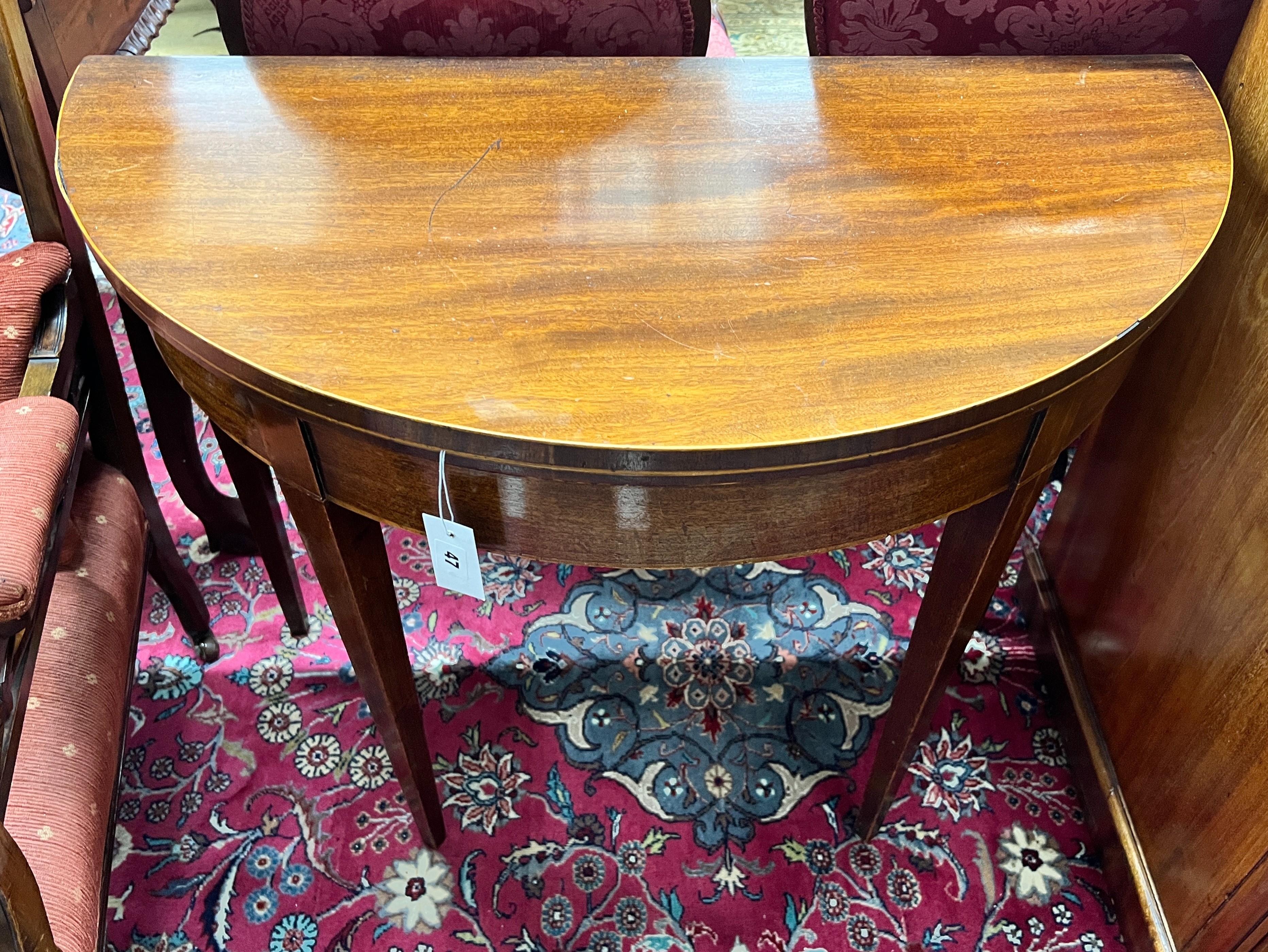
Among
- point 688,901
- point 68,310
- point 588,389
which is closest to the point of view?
point 588,389

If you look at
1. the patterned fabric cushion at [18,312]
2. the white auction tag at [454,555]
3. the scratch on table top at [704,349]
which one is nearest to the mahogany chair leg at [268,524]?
the patterned fabric cushion at [18,312]

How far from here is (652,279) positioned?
612mm

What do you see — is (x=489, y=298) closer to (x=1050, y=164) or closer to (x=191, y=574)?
(x=1050, y=164)

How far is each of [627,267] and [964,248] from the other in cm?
21

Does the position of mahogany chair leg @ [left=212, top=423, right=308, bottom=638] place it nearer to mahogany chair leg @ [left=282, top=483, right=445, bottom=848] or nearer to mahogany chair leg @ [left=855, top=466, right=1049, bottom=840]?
mahogany chair leg @ [left=282, top=483, right=445, bottom=848]

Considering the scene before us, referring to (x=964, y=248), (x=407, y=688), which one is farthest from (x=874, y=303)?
(x=407, y=688)

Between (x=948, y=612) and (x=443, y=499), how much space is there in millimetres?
413

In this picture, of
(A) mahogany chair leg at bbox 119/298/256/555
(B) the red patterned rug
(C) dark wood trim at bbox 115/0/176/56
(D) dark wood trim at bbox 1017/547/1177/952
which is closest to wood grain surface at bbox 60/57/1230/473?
(A) mahogany chair leg at bbox 119/298/256/555

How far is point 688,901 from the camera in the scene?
0.99m

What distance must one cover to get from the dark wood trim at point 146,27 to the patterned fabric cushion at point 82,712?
847mm

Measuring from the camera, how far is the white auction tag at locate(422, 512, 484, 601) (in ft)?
1.92

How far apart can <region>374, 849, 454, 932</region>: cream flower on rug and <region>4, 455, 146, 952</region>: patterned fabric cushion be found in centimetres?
32

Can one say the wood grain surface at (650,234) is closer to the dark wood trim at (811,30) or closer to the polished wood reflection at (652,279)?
the polished wood reflection at (652,279)

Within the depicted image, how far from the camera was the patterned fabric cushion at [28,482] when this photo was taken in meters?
0.58
